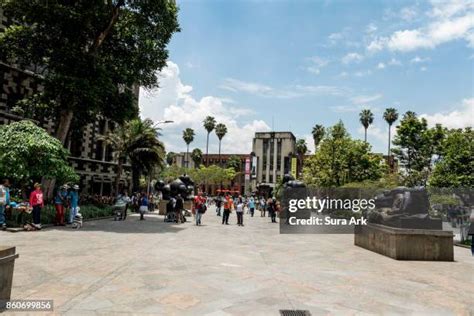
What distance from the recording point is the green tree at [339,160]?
140 feet

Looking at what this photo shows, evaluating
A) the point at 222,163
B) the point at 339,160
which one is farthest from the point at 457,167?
the point at 222,163

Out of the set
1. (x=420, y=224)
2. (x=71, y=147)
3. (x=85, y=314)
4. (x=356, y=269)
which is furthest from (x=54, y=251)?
(x=71, y=147)

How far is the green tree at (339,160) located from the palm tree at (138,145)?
19854mm

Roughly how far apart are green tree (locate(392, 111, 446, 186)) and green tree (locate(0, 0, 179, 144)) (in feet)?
108

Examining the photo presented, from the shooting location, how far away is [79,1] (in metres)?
19.6

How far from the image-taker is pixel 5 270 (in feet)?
17.5

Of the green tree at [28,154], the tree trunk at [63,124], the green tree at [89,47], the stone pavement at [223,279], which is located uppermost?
the green tree at [89,47]

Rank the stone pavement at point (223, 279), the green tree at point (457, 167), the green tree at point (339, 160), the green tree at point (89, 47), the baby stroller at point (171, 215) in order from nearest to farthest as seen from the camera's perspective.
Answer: the stone pavement at point (223, 279) → the green tree at point (89, 47) → the baby stroller at point (171, 215) → the green tree at point (457, 167) → the green tree at point (339, 160)

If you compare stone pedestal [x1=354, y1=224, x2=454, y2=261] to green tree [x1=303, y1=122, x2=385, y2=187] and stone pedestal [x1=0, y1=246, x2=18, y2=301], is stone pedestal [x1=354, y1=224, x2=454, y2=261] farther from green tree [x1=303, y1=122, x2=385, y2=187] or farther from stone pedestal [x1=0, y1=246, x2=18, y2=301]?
green tree [x1=303, y1=122, x2=385, y2=187]

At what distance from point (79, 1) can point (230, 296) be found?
18.6 meters

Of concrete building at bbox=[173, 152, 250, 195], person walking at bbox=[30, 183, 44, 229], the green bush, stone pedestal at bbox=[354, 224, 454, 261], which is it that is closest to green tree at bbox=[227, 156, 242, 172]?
concrete building at bbox=[173, 152, 250, 195]

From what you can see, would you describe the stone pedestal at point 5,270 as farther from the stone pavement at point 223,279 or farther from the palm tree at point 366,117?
the palm tree at point 366,117

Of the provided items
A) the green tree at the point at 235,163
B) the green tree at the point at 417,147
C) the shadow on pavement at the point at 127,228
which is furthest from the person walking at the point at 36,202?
the green tree at the point at 235,163

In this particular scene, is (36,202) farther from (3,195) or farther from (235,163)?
(235,163)
